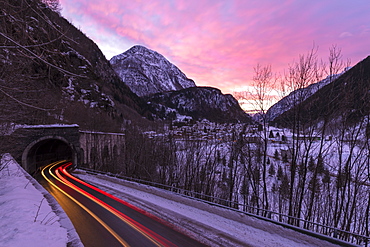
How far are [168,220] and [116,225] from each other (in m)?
2.31

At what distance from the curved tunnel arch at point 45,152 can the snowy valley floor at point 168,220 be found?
1722 centimetres

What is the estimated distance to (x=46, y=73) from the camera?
351 centimetres

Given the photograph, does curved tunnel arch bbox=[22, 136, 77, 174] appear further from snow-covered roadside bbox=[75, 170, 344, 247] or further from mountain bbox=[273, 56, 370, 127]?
mountain bbox=[273, 56, 370, 127]

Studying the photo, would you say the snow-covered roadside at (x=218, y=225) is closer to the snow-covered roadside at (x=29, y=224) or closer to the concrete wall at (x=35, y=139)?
the snow-covered roadside at (x=29, y=224)

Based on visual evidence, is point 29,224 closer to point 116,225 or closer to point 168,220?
point 116,225

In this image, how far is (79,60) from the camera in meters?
85.8

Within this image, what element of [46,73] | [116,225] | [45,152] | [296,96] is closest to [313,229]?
[296,96]

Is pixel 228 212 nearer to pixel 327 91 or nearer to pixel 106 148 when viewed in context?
pixel 327 91

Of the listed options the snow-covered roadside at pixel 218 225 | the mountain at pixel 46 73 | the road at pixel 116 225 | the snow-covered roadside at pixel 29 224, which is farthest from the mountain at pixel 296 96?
the snow-covered roadside at pixel 29 224

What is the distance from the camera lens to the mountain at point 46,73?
3.12 m

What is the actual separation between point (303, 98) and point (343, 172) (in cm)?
570

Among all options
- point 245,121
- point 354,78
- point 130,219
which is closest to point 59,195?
point 130,219

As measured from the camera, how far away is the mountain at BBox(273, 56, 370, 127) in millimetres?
10466

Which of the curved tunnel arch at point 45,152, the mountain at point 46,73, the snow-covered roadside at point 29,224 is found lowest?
the curved tunnel arch at point 45,152
